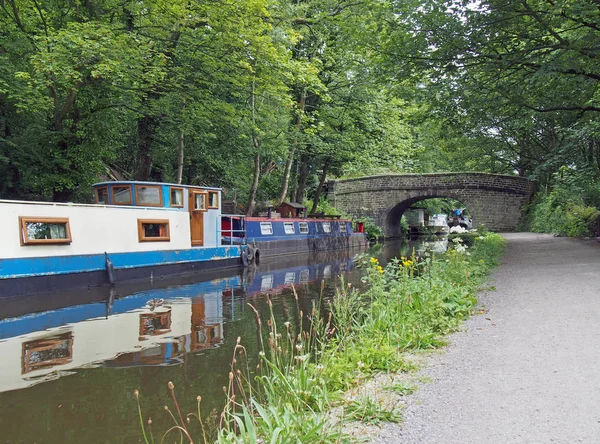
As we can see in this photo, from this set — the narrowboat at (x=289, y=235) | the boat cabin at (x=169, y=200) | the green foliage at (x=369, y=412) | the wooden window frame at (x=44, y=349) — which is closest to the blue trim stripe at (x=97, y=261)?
the boat cabin at (x=169, y=200)

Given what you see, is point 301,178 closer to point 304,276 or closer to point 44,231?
point 304,276

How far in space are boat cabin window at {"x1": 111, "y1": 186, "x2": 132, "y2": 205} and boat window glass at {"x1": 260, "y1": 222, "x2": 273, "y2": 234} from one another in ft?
23.0

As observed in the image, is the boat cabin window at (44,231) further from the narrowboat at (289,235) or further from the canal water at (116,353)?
the narrowboat at (289,235)

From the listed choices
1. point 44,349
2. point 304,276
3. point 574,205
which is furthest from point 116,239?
point 574,205

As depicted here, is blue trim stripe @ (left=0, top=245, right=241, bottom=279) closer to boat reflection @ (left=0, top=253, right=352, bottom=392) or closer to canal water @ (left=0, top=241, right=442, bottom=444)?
canal water @ (left=0, top=241, right=442, bottom=444)

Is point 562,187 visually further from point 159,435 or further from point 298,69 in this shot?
point 159,435

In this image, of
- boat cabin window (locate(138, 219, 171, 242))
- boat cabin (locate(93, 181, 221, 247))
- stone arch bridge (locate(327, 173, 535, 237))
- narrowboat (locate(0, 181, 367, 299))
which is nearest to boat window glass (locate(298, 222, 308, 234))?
narrowboat (locate(0, 181, 367, 299))

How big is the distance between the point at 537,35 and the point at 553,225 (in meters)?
13.6

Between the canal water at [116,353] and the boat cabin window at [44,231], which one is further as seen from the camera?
the boat cabin window at [44,231]

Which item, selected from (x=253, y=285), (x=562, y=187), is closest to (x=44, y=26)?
(x=253, y=285)

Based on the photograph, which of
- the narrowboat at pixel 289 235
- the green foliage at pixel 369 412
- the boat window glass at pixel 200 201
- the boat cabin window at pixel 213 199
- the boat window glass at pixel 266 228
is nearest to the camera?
the green foliage at pixel 369 412

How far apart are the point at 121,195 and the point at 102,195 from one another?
0.72 m

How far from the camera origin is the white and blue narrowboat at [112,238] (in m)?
9.53

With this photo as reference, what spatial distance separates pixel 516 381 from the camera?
10.3 feet
